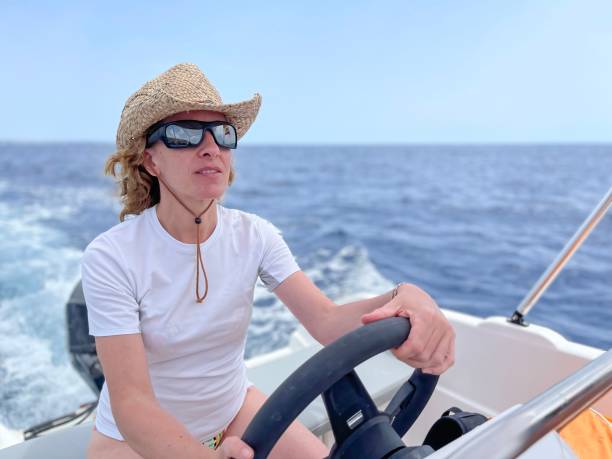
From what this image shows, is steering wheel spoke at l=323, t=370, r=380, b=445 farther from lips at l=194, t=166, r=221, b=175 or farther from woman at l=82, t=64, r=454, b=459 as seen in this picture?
lips at l=194, t=166, r=221, b=175

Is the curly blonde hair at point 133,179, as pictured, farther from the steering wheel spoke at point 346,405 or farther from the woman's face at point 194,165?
the steering wheel spoke at point 346,405

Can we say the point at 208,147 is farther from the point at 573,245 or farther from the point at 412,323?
the point at 573,245

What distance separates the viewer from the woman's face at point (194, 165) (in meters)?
1.08

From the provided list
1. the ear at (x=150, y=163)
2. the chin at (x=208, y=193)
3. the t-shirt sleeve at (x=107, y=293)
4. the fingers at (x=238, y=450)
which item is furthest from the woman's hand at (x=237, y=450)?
the ear at (x=150, y=163)

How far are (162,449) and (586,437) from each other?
2.69ft

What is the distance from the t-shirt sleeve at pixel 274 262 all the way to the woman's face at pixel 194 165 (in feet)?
0.70

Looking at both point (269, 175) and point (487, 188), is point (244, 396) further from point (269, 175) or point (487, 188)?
point (269, 175)

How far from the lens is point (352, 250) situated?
7.39 metres

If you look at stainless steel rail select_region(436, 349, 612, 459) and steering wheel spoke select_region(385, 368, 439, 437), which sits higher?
stainless steel rail select_region(436, 349, 612, 459)

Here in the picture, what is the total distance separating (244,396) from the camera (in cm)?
133

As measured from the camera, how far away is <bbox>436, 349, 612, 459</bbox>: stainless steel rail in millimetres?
586

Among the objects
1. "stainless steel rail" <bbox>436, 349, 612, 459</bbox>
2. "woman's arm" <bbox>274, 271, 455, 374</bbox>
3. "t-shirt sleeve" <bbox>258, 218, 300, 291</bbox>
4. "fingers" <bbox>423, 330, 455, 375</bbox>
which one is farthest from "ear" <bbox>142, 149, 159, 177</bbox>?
"stainless steel rail" <bbox>436, 349, 612, 459</bbox>

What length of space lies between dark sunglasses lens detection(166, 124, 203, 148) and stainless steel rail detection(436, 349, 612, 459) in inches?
30.2

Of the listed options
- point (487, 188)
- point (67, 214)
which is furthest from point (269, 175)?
point (67, 214)
